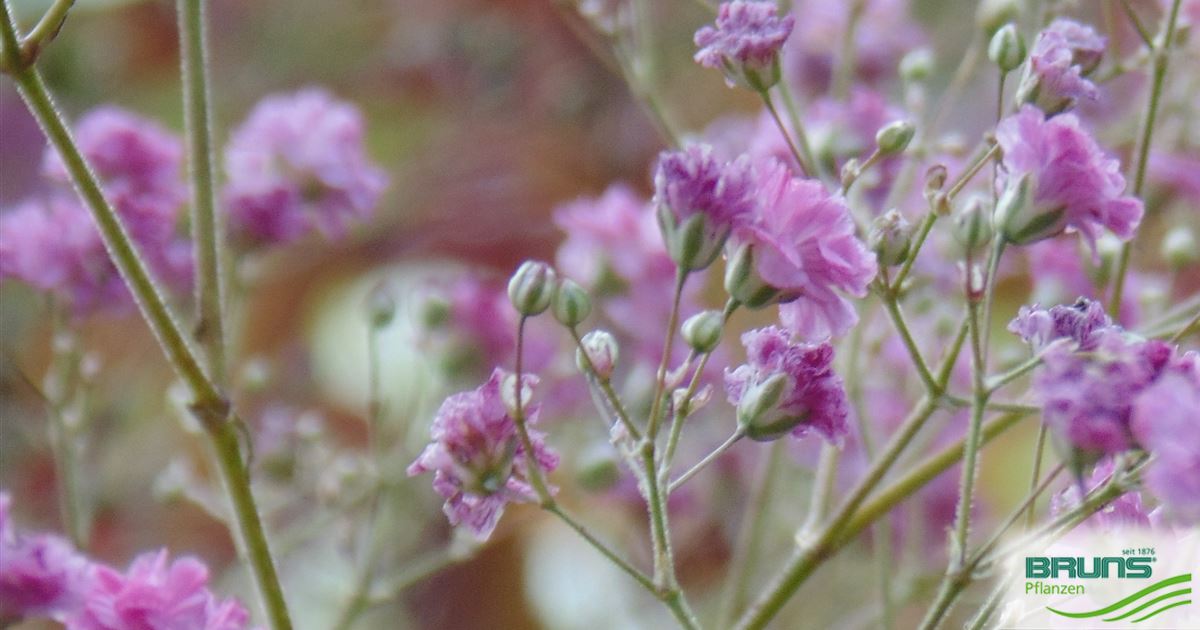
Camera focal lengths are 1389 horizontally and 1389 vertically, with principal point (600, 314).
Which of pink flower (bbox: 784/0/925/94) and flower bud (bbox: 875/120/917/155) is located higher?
pink flower (bbox: 784/0/925/94)

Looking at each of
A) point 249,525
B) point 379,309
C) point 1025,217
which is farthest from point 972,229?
point 379,309

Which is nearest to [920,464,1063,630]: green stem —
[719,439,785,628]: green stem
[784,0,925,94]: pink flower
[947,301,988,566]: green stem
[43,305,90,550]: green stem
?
[947,301,988,566]: green stem

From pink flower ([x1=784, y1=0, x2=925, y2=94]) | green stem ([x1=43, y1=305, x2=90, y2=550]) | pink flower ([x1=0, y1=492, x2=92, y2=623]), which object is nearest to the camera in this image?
pink flower ([x1=0, y1=492, x2=92, y2=623])

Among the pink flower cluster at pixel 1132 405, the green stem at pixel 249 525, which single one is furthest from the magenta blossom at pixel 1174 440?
the green stem at pixel 249 525

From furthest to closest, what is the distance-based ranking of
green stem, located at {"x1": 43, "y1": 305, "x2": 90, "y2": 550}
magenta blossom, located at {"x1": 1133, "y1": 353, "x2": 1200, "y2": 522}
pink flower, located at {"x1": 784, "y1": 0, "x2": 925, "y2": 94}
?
1. pink flower, located at {"x1": 784, "y1": 0, "x2": 925, "y2": 94}
2. green stem, located at {"x1": 43, "y1": 305, "x2": 90, "y2": 550}
3. magenta blossom, located at {"x1": 1133, "y1": 353, "x2": 1200, "y2": 522}

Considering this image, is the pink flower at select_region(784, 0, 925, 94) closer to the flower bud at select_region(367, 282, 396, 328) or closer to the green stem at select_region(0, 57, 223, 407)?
the flower bud at select_region(367, 282, 396, 328)

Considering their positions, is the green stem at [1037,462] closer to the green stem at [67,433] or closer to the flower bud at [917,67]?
the flower bud at [917,67]

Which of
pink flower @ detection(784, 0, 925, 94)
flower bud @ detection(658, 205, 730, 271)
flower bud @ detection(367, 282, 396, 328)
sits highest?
pink flower @ detection(784, 0, 925, 94)

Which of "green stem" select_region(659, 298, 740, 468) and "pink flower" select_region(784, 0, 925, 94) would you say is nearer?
"green stem" select_region(659, 298, 740, 468)

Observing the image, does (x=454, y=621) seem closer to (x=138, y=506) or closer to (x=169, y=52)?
(x=138, y=506)
